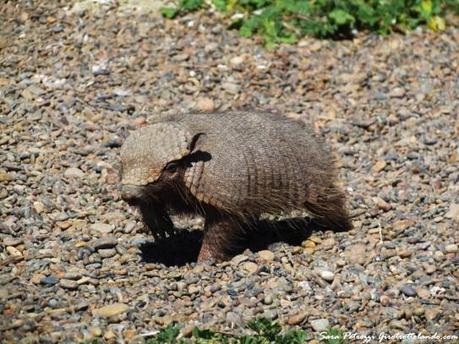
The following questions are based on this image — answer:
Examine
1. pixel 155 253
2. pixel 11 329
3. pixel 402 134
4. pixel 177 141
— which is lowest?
pixel 402 134

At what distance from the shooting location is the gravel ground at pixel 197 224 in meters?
7.15

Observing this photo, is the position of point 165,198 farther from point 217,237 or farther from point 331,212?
point 331,212

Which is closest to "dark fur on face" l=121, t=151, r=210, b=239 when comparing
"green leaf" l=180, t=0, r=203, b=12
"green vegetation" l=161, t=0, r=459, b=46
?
"green vegetation" l=161, t=0, r=459, b=46

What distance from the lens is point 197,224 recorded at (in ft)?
29.5

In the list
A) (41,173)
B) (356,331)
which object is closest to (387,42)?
(41,173)

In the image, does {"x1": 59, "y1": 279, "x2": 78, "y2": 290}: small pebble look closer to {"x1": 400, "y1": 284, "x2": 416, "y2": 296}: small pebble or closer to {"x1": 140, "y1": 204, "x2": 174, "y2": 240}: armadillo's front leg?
{"x1": 140, "y1": 204, "x2": 174, "y2": 240}: armadillo's front leg

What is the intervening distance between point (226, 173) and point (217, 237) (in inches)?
23.5

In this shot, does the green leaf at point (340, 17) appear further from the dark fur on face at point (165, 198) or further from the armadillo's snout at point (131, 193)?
the armadillo's snout at point (131, 193)

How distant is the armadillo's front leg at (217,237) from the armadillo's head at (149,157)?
715mm

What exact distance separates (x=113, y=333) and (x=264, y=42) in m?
5.84

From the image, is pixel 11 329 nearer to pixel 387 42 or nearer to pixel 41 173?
pixel 41 173

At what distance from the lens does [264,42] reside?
1166cm

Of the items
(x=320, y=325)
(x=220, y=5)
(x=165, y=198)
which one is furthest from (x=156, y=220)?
(x=220, y=5)

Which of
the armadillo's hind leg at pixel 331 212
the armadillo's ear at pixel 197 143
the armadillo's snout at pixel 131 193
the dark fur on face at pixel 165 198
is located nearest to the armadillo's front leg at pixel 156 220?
the dark fur on face at pixel 165 198
